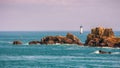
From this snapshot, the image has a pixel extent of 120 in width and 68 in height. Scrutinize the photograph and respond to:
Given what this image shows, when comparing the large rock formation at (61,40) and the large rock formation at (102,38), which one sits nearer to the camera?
the large rock formation at (102,38)

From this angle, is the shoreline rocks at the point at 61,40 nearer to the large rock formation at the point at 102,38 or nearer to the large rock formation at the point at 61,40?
the large rock formation at the point at 61,40

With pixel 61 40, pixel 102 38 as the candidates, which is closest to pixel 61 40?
pixel 61 40

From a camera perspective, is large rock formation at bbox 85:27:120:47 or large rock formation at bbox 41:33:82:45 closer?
large rock formation at bbox 85:27:120:47

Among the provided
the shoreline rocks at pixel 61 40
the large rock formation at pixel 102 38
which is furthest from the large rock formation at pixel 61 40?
the large rock formation at pixel 102 38

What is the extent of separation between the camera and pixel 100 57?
12812 cm

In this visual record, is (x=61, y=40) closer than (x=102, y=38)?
No

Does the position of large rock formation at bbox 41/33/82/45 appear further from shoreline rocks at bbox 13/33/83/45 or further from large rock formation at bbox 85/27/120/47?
large rock formation at bbox 85/27/120/47

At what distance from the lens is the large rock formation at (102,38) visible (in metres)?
165

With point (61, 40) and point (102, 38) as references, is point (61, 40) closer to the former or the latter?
point (61, 40)

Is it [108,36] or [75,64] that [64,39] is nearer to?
[108,36]

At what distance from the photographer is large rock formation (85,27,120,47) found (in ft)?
541

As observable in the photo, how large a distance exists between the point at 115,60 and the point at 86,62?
28.2ft

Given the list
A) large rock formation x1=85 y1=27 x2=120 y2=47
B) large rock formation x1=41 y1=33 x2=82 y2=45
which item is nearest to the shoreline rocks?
large rock formation x1=41 y1=33 x2=82 y2=45

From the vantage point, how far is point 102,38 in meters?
168
